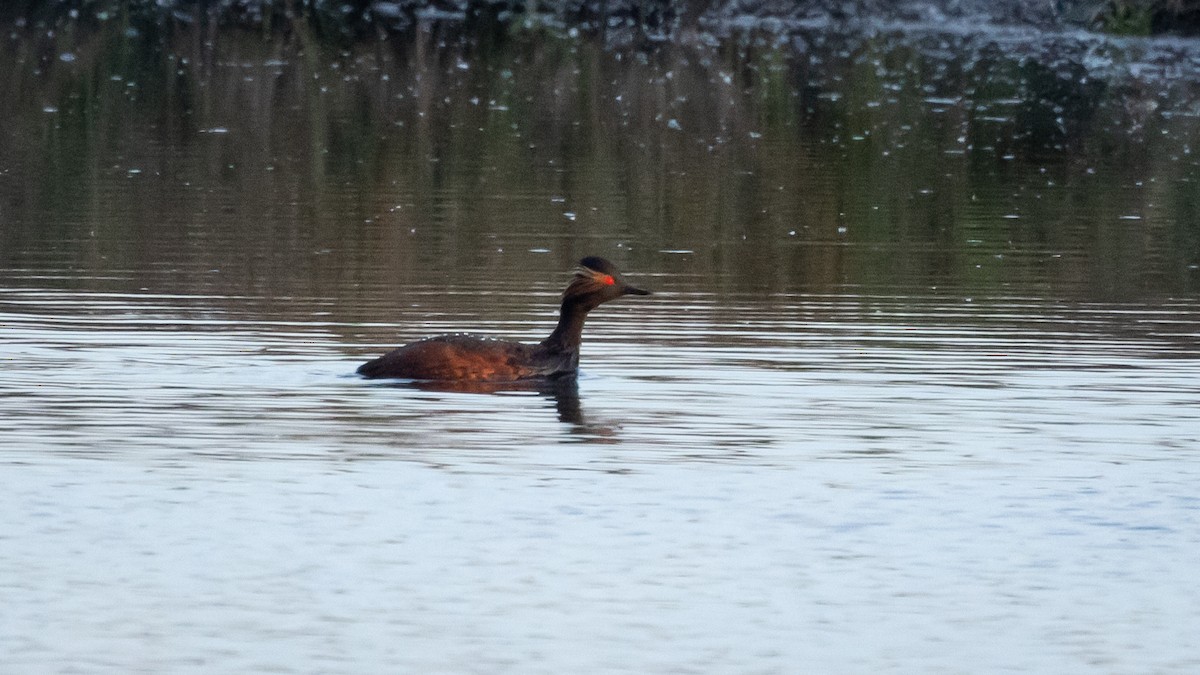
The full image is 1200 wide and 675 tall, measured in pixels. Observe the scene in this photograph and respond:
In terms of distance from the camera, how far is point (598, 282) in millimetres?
15766

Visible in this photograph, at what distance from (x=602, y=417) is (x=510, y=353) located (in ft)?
5.69

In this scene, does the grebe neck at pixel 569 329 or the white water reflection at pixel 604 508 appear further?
the grebe neck at pixel 569 329

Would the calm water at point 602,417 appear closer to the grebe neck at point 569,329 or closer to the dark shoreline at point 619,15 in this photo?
the grebe neck at point 569,329

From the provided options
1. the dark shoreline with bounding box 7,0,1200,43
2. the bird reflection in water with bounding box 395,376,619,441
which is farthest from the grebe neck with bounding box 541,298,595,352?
the dark shoreline with bounding box 7,0,1200,43

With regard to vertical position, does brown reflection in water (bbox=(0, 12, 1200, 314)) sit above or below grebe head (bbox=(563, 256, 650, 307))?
above

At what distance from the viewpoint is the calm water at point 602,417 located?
9055mm

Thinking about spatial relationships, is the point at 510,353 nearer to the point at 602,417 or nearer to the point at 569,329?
the point at 569,329

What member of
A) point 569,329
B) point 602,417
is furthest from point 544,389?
point 602,417

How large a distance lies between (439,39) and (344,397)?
48337 mm

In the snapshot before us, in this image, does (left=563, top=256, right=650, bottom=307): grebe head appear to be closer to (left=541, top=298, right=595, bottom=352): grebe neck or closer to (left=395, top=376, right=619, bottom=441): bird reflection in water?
(left=541, top=298, right=595, bottom=352): grebe neck

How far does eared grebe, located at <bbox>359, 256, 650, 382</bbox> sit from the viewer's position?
14641mm

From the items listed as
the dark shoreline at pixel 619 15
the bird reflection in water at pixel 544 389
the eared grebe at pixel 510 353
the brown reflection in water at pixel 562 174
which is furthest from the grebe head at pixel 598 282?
the dark shoreline at pixel 619 15

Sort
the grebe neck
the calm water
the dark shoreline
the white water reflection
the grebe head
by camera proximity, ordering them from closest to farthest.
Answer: the white water reflection → the calm water → the grebe neck → the grebe head → the dark shoreline

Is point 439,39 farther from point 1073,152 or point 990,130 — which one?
point 1073,152
